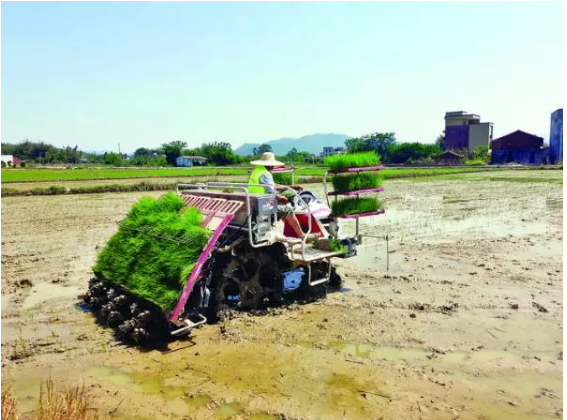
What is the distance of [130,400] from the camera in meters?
4.28

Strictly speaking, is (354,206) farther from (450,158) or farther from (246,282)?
(450,158)

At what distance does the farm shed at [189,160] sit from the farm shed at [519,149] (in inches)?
1813

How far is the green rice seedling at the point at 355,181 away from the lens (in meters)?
7.01

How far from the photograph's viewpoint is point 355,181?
702 centimetres

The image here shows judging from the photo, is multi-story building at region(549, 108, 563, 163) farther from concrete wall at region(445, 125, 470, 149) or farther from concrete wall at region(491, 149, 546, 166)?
concrete wall at region(445, 125, 470, 149)

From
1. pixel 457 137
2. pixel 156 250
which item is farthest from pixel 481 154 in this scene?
pixel 156 250

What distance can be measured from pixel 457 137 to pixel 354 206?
7637cm

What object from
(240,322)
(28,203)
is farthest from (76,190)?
(240,322)

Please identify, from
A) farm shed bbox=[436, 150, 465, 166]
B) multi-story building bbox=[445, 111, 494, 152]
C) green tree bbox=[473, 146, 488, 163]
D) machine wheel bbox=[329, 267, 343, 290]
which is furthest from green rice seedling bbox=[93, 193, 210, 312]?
multi-story building bbox=[445, 111, 494, 152]

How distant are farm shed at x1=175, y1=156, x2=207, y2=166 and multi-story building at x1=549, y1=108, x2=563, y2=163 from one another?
52.5 m

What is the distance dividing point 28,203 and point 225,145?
6640 centimetres

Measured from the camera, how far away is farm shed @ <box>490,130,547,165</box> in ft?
200

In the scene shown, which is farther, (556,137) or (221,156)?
(221,156)

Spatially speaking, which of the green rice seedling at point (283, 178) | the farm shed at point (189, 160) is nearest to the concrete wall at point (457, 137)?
the farm shed at point (189, 160)
